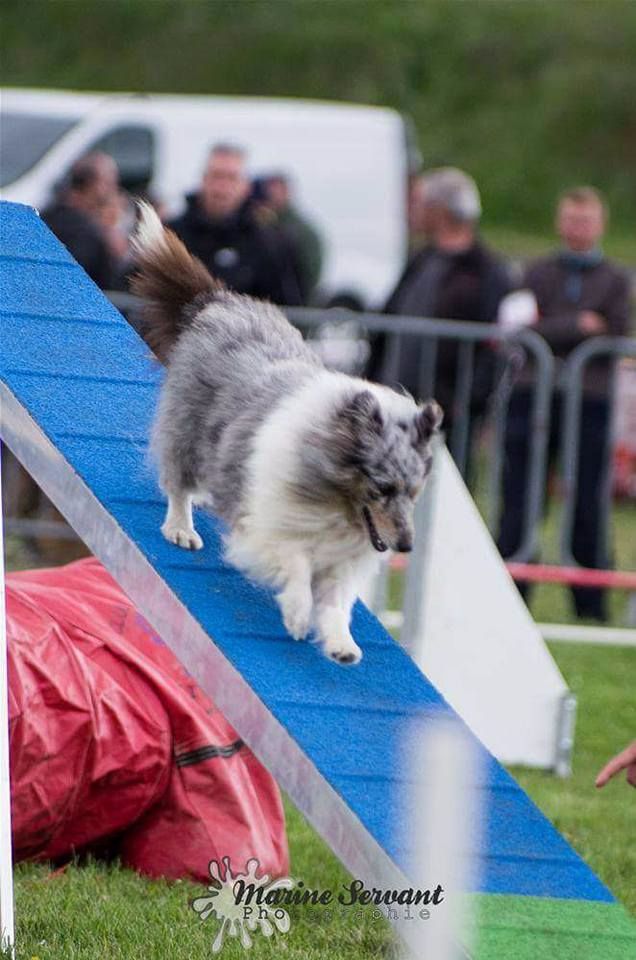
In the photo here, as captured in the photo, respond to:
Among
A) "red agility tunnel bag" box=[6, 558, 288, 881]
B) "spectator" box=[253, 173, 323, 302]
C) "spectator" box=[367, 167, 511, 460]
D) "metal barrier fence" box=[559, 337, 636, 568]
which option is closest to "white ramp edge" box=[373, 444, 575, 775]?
"red agility tunnel bag" box=[6, 558, 288, 881]

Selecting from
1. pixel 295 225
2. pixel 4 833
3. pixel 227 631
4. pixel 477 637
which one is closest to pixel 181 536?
pixel 227 631

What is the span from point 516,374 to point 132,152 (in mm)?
6933

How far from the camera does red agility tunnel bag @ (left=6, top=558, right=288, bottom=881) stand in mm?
4707

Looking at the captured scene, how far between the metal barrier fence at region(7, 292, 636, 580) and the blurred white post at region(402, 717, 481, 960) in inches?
249

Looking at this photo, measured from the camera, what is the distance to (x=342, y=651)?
399 centimetres

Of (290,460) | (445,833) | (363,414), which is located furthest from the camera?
(290,460)

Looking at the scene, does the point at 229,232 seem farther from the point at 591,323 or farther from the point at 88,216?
the point at 591,323

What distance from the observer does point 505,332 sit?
10008 millimetres

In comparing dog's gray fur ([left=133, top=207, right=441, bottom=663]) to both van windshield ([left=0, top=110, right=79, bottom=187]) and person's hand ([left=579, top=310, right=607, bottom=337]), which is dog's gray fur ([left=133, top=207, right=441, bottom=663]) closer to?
person's hand ([left=579, top=310, right=607, bottom=337])

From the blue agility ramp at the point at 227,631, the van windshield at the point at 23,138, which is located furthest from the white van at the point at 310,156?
the blue agility ramp at the point at 227,631

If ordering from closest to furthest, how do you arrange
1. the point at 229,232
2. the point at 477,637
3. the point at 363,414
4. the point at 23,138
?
the point at 363,414 → the point at 477,637 → the point at 229,232 → the point at 23,138

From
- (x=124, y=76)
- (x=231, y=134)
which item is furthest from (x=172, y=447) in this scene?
(x=124, y=76)

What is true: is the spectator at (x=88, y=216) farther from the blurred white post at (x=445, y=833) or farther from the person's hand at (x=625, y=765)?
the blurred white post at (x=445, y=833)

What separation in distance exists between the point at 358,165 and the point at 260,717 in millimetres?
13738
